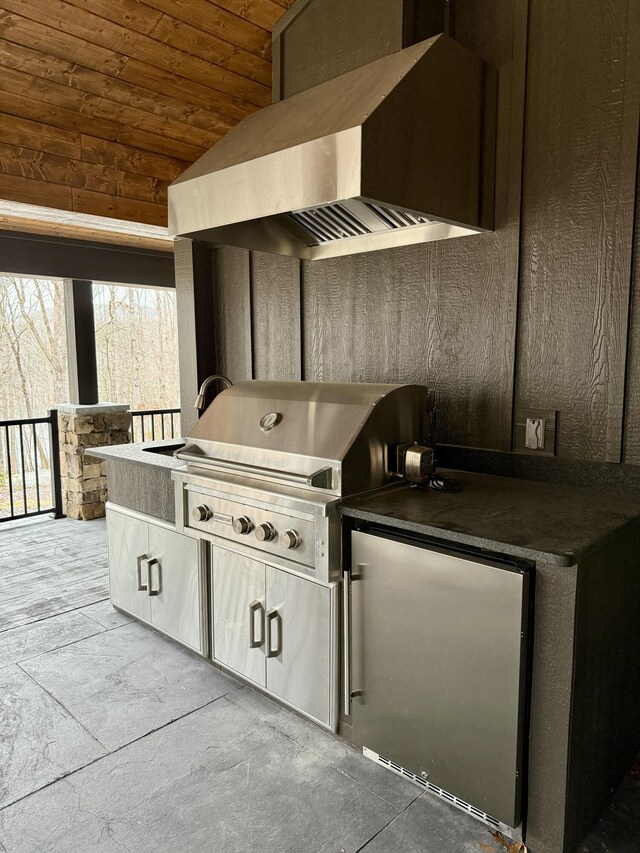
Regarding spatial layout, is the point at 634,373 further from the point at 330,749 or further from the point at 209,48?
the point at 209,48

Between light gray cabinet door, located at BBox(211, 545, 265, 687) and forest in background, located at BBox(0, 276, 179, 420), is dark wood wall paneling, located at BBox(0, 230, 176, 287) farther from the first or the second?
light gray cabinet door, located at BBox(211, 545, 265, 687)

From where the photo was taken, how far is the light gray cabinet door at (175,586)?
244 centimetres

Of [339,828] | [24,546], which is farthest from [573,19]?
[24,546]

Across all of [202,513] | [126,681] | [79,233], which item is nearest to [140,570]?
[126,681]

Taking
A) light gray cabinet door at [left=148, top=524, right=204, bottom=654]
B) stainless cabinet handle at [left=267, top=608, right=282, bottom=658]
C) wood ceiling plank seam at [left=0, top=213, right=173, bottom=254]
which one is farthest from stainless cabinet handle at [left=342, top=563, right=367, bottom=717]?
wood ceiling plank seam at [left=0, top=213, right=173, bottom=254]

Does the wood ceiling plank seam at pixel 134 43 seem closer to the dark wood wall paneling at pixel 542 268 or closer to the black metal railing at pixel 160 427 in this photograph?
the dark wood wall paneling at pixel 542 268

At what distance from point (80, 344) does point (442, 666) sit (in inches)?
167

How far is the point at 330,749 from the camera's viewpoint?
197cm

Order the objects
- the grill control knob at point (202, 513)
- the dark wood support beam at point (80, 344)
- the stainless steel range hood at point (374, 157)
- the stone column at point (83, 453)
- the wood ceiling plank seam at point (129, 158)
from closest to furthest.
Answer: the stainless steel range hood at point (374, 157) → the grill control knob at point (202, 513) → the wood ceiling plank seam at point (129, 158) → the stone column at point (83, 453) → the dark wood support beam at point (80, 344)

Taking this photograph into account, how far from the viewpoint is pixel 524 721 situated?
4.92 ft

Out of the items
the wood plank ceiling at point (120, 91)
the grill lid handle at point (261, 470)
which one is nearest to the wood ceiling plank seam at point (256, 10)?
the wood plank ceiling at point (120, 91)

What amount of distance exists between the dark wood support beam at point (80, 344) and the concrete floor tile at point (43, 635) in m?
2.33

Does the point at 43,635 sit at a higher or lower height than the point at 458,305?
lower

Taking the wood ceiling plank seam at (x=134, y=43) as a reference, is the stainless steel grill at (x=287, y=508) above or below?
below
